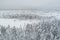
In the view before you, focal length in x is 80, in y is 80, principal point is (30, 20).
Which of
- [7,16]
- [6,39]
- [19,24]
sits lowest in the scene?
[6,39]

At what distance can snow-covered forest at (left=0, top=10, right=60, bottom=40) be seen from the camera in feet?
3.55

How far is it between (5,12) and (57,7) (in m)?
0.72

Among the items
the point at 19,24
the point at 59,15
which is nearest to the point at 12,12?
the point at 19,24

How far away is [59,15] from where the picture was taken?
3.52 feet

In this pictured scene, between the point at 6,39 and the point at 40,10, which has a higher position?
the point at 40,10

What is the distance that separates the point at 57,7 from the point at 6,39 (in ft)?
2.71

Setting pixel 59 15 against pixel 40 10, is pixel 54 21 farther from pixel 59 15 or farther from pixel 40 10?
pixel 40 10

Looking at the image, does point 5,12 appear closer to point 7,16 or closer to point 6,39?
point 7,16

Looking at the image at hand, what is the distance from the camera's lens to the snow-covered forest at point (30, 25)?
1.08 meters

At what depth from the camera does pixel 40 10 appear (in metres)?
1.11

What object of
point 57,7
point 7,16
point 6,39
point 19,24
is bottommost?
point 6,39

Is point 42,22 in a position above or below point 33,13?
below

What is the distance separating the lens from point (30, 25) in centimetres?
109

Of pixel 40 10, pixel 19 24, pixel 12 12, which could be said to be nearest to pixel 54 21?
pixel 40 10
